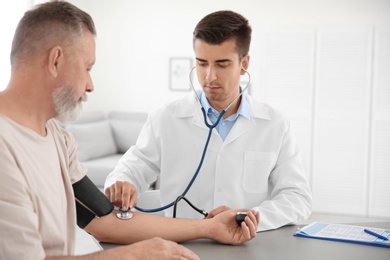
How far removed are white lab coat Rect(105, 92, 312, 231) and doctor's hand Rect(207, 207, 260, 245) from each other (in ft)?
1.34

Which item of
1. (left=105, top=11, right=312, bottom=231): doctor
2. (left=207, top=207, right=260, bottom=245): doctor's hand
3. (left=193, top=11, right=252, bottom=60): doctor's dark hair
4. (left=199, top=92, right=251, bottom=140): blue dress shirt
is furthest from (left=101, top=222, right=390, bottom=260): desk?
(left=193, top=11, right=252, bottom=60): doctor's dark hair

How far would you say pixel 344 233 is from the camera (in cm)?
153

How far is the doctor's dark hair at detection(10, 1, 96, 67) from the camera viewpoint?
3.93 ft

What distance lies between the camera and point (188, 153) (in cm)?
197

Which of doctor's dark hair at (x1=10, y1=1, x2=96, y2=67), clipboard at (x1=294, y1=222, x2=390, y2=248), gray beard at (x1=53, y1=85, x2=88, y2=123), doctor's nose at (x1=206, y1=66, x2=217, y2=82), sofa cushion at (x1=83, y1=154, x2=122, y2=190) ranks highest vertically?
doctor's dark hair at (x1=10, y1=1, x2=96, y2=67)

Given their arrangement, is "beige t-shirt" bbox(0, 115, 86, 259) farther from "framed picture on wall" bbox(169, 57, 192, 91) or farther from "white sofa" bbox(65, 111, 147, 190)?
"framed picture on wall" bbox(169, 57, 192, 91)

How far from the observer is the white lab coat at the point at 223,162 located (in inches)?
75.4

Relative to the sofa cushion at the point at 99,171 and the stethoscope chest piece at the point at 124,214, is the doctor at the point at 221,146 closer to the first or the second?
the stethoscope chest piece at the point at 124,214

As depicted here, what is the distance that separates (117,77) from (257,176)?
4.08 meters

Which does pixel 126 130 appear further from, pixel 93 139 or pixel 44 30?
pixel 44 30

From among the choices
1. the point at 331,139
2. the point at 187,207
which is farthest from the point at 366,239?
the point at 331,139

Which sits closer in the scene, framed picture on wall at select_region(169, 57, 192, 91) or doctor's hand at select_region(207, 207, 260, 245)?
doctor's hand at select_region(207, 207, 260, 245)

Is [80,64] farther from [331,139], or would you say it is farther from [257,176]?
[331,139]

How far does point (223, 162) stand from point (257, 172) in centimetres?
13
